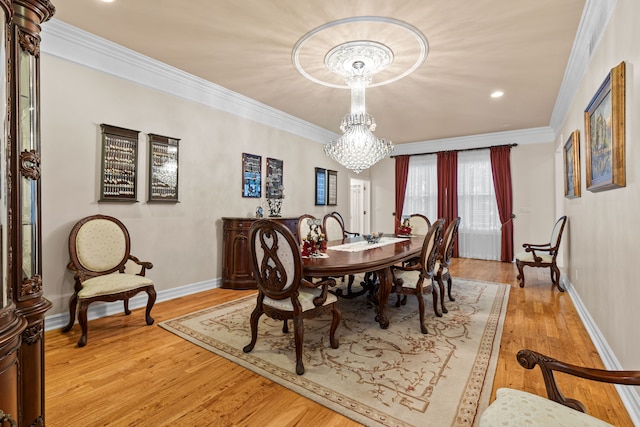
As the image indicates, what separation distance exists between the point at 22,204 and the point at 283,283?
1430 millimetres

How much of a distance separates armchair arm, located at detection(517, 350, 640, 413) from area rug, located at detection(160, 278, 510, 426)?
2.06ft

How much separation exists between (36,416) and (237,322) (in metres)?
1.86

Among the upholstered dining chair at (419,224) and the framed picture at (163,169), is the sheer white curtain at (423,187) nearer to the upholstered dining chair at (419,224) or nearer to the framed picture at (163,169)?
the upholstered dining chair at (419,224)

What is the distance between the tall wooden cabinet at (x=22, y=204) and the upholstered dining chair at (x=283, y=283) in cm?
116

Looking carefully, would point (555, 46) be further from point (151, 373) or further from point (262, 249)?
point (151, 373)

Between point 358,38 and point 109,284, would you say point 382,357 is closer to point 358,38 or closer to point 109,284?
point 109,284

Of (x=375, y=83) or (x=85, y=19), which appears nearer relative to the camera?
(x=85, y=19)

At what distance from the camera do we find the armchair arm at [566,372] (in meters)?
1.01

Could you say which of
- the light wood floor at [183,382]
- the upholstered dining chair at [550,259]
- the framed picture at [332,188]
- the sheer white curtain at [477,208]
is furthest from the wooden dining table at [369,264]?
the sheer white curtain at [477,208]

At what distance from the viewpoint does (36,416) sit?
1.23 meters

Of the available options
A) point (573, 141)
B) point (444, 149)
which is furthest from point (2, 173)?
point (444, 149)

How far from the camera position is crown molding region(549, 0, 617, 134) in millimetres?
2328

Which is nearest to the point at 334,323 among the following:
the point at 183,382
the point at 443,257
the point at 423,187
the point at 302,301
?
the point at 302,301

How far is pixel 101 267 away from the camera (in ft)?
9.79
